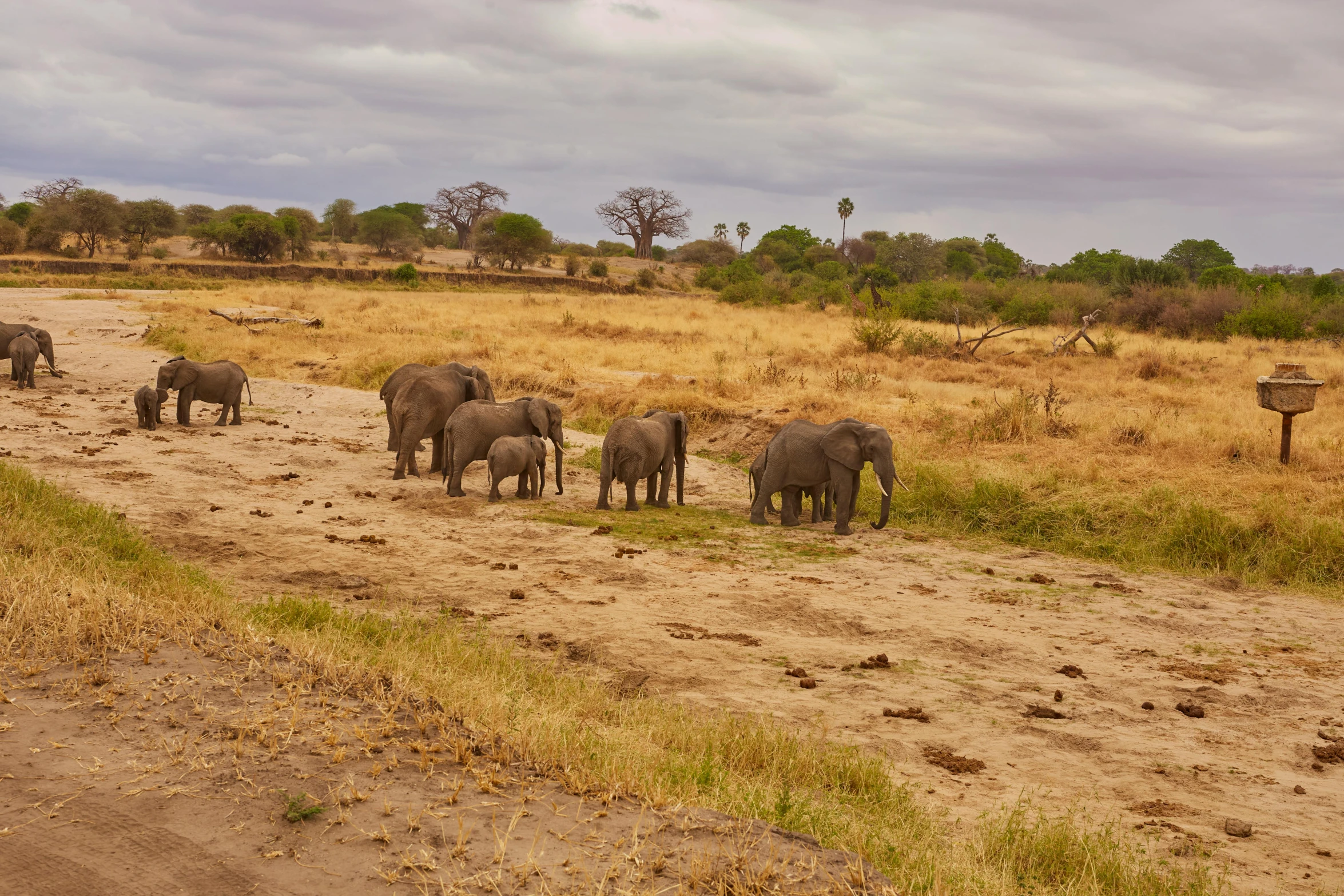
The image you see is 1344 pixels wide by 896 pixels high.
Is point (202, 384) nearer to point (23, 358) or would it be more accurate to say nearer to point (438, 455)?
point (438, 455)

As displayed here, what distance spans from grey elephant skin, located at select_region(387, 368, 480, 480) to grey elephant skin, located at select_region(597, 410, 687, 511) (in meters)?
2.15

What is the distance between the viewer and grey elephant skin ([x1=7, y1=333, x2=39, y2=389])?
17656 mm

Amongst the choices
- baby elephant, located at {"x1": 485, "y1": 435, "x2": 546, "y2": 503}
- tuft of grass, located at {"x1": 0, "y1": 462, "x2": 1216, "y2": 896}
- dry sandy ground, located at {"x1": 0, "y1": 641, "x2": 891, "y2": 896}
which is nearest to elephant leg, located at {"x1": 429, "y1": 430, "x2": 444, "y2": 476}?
baby elephant, located at {"x1": 485, "y1": 435, "x2": 546, "y2": 503}

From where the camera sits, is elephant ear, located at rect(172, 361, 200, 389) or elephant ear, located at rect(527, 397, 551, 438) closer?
elephant ear, located at rect(527, 397, 551, 438)

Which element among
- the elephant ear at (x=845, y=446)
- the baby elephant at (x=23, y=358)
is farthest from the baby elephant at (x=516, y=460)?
the baby elephant at (x=23, y=358)

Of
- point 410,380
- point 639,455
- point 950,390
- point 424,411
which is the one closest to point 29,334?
point 410,380

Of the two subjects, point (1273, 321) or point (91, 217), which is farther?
point (91, 217)

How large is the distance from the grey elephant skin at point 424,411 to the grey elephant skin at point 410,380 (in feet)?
0.59

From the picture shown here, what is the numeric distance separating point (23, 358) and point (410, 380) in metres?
9.11

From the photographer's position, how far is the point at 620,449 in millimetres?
10969

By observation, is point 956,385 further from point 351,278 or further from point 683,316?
point 351,278

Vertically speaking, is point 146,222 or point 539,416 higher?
point 146,222

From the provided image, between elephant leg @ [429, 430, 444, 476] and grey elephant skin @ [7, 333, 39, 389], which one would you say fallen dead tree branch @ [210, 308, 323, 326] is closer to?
grey elephant skin @ [7, 333, 39, 389]

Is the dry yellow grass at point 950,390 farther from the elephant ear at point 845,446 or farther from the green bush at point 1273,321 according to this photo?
the green bush at point 1273,321
